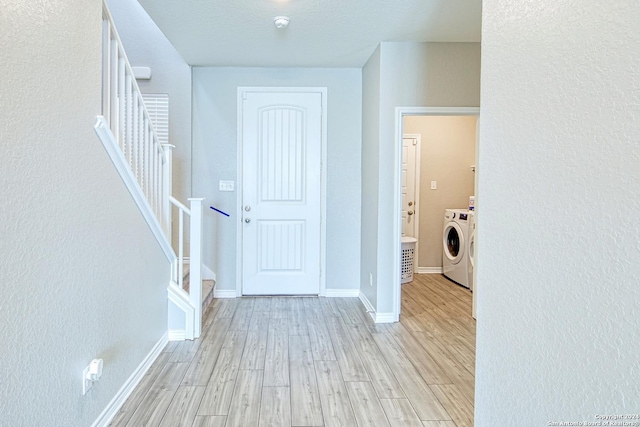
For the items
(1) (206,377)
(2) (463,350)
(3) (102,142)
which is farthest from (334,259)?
(3) (102,142)

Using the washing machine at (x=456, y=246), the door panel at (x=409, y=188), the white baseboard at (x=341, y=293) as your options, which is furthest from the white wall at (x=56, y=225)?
the door panel at (x=409, y=188)

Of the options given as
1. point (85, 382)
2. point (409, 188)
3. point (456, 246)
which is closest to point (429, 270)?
point (456, 246)

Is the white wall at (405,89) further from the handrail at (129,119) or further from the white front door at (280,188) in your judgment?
the handrail at (129,119)

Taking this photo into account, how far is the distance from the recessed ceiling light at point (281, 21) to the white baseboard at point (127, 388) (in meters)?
2.35

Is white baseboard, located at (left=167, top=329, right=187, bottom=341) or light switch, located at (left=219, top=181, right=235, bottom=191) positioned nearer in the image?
white baseboard, located at (left=167, top=329, right=187, bottom=341)

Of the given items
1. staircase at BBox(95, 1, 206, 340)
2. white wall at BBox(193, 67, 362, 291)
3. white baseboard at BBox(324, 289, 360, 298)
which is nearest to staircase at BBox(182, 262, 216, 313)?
staircase at BBox(95, 1, 206, 340)

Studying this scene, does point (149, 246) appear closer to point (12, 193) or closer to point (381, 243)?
point (12, 193)

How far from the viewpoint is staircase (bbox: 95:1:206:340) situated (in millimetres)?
2053

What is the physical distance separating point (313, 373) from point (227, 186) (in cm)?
234

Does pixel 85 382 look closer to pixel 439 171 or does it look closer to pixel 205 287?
pixel 205 287

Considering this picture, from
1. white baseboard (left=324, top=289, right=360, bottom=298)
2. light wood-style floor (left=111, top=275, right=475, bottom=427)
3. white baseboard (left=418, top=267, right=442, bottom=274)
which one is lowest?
light wood-style floor (left=111, top=275, right=475, bottom=427)

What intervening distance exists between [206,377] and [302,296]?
6.50ft

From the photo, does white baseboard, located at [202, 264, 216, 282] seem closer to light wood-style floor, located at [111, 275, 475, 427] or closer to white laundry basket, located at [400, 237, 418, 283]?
light wood-style floor, located at [111, 275, 475, 427]

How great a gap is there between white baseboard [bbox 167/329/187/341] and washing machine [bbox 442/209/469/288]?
3.23 m
